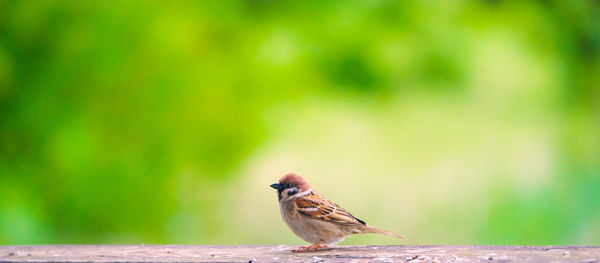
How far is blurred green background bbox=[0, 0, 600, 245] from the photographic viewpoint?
166 inches

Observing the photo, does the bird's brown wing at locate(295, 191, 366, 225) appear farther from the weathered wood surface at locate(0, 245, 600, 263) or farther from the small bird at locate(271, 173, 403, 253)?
the weathered wood surface at locate(0, 245, 600, 263)

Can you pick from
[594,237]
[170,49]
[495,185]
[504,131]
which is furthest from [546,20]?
[170,49]

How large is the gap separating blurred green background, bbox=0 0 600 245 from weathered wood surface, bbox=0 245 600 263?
1.19 meters

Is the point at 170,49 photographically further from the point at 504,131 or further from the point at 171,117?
the point at 504,131

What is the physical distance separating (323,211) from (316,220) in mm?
60

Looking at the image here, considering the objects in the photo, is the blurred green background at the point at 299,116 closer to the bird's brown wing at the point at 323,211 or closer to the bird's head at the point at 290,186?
the bird's head at the point at 290,186

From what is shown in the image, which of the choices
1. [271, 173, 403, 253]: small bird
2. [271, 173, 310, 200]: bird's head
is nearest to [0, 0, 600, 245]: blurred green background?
[271, 173, 310, 200]: bird's head

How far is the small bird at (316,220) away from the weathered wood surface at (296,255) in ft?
0.23

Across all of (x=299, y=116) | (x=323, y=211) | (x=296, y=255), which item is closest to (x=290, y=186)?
(x=323, y=211)

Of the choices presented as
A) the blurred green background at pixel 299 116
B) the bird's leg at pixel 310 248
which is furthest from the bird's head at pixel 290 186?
the blurred green background at pixel 299 116

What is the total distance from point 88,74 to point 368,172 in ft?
6.24

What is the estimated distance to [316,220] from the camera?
9.81 feet

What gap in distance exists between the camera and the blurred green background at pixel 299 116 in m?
4.22

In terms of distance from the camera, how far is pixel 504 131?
184 inches
